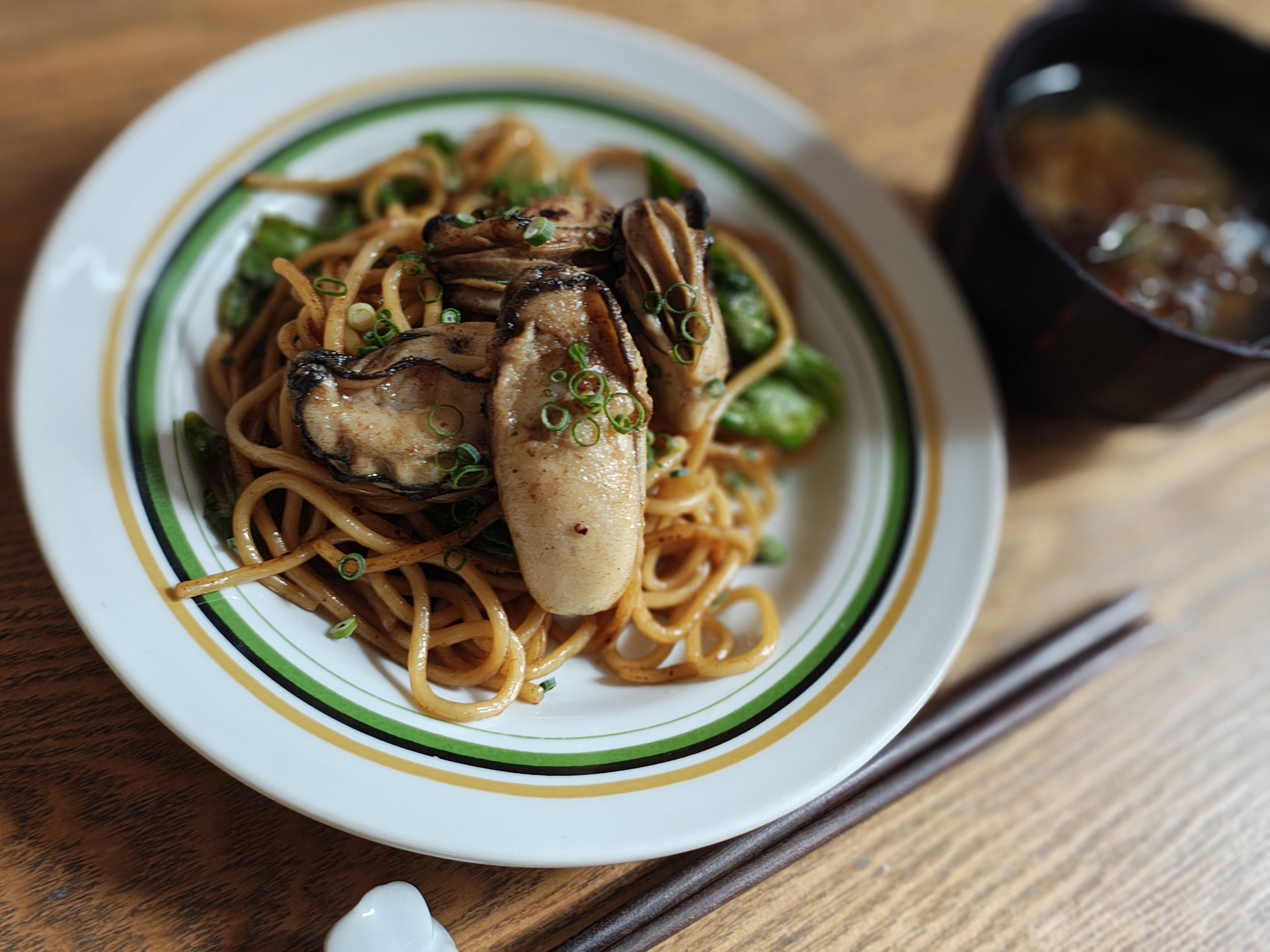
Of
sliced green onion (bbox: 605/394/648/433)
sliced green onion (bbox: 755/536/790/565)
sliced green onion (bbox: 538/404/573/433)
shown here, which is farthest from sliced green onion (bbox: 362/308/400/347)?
sliced green onion (bbox: 755/536/790/565)

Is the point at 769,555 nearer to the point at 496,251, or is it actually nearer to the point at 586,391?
the point at 586,391

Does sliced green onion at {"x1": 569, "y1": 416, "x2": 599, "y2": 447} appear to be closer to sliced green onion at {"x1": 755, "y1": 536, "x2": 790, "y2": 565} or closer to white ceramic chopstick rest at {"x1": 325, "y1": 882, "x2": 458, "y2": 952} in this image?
sliced green onion at {"x1": 755, "y1": 536, "x2": 790, "y2": 565}

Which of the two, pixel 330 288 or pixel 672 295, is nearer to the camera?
pixel 672 295

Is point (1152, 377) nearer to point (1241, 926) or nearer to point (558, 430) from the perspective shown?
point (1241, 926)

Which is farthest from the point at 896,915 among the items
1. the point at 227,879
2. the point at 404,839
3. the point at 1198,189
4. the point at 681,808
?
the point at 1198,189

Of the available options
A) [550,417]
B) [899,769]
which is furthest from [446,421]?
[899,769]

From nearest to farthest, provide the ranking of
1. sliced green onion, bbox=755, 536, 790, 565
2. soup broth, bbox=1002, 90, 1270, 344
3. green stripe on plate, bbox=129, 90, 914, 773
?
green stripe on plate, bbox=129, 90, 914, 773 < sliced green onion, bbox=755, 536, 790, 565 < soup broth, bbox=1002, 90, 1270, 344

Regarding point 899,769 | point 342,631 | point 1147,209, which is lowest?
point 899,769
